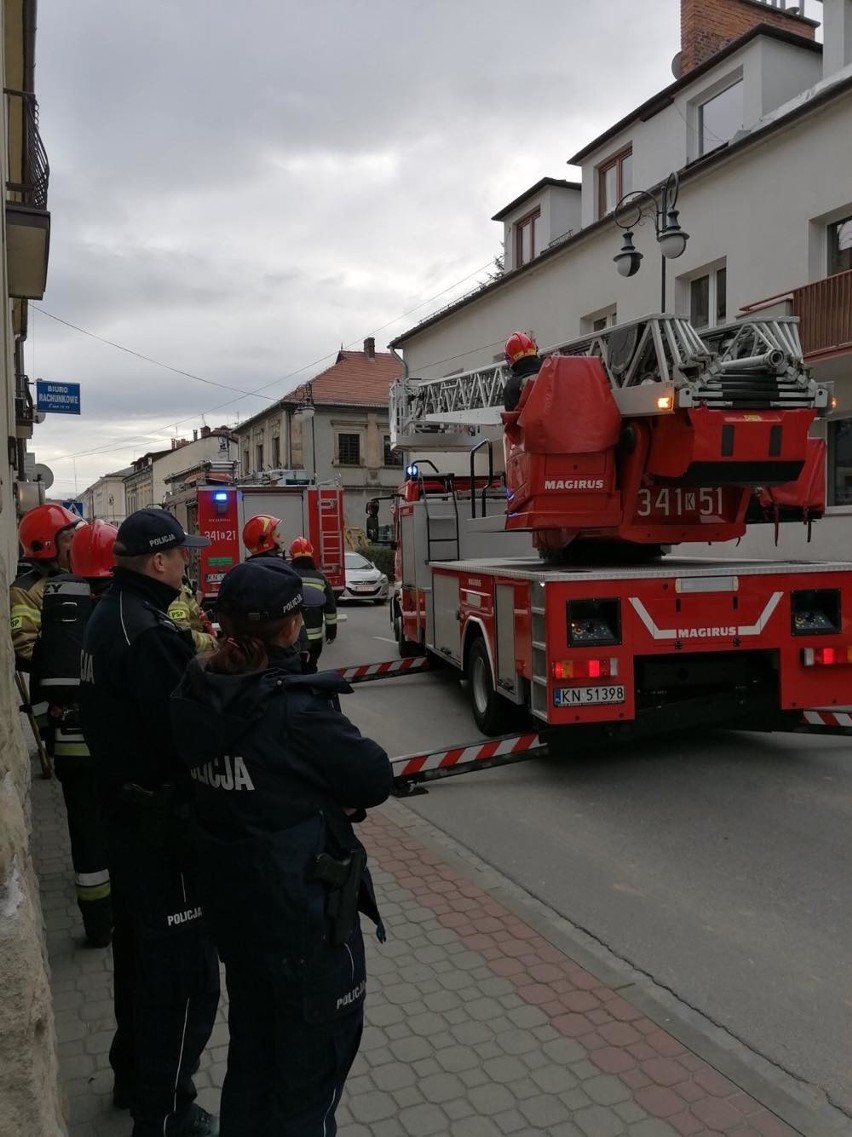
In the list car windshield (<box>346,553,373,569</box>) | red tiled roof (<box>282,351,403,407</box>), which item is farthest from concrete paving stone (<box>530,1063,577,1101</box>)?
red tiled roof (<box>282,351,403,407</box>)

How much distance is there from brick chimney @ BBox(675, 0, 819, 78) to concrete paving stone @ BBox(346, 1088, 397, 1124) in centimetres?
2261

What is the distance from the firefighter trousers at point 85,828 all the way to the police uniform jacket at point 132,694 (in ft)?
3.85

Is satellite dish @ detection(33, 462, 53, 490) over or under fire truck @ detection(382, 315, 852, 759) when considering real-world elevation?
over

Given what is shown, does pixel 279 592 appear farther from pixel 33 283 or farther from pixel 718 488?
pixel 33 283

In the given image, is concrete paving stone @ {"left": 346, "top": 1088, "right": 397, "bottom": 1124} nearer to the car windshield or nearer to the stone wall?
the stone wall

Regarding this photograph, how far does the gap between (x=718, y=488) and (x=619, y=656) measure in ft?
6.31

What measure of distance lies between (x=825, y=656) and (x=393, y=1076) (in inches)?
199

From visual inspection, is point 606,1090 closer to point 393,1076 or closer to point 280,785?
point 393,1076

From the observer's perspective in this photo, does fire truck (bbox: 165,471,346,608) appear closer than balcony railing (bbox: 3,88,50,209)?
No

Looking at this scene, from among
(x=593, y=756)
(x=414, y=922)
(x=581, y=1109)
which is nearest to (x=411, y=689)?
(x=593, y=756)

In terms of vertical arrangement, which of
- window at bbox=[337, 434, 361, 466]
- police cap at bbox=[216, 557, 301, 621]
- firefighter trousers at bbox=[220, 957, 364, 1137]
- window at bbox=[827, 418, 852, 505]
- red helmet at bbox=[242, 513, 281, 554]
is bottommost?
firefighter trousers at bbox=[220, 957, 364, 1137]

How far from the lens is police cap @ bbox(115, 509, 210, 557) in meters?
2.85

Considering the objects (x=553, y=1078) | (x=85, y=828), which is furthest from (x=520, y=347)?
(x=553, y=1078)

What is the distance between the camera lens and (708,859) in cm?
523
